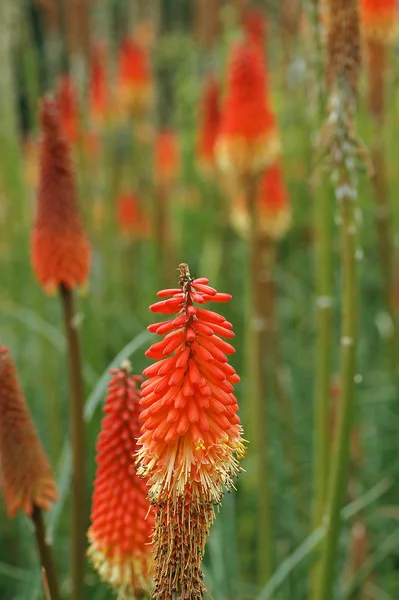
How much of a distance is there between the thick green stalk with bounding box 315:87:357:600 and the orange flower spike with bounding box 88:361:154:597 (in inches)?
21.8

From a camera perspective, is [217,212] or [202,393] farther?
[217,212]

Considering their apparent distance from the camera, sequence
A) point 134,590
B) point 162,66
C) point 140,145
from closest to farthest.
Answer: point 134,590 → point 140,145 → point 162,66

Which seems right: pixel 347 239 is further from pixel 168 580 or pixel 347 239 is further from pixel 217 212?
pixel 217 212

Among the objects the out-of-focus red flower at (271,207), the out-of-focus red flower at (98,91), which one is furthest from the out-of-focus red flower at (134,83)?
the out-of-focus red flower at (271,207)

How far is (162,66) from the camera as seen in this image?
7355 mm

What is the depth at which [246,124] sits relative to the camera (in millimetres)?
3521

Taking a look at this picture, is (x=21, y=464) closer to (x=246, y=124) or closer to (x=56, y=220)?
(x=56, y=220)

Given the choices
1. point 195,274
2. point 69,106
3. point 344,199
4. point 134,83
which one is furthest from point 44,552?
point 134,83

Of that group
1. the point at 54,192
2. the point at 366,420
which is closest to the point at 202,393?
the point at 54,192

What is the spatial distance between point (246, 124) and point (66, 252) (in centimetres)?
175

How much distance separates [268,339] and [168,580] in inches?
120

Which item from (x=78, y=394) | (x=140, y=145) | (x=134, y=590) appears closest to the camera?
(x=134, y=590)

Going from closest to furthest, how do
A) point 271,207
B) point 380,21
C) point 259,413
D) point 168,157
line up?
1. point 259,413
2. point 380,21
3. point 271,207
4. point 168,157

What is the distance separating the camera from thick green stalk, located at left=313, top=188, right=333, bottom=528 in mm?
2373
